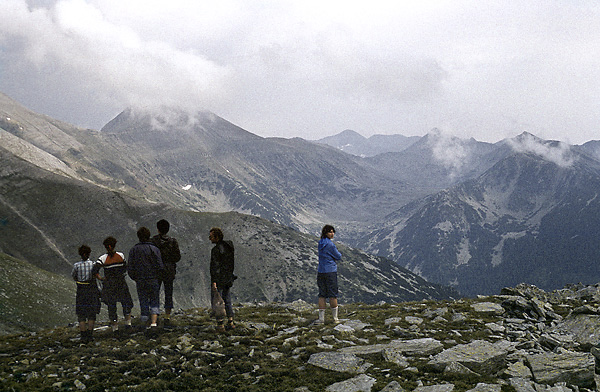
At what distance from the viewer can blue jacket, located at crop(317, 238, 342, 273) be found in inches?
791

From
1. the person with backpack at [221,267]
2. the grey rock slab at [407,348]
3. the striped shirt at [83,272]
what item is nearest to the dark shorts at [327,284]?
the grey rock slab at [407,348]

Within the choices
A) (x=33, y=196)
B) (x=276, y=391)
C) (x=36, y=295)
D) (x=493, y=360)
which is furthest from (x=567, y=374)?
(x=33, y=196)

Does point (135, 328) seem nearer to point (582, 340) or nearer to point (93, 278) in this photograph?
point (93, 278)

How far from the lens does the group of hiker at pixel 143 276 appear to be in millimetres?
17969

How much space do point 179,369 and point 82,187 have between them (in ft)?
617

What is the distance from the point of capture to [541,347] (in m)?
15.9

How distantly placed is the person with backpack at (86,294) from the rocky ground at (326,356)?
36.1 inches

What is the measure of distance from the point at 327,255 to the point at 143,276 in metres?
8.99

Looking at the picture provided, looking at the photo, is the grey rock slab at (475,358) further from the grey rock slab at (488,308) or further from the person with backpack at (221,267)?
the person with backpack at (221,267)

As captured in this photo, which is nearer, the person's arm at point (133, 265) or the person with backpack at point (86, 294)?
the person's arm at point (133, 265)

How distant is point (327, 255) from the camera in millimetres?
20312

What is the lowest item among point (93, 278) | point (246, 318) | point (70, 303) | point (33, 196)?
point (70, 303)

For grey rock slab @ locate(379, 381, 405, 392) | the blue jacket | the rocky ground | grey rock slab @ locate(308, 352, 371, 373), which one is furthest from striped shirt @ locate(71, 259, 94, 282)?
grey rock slab @ locate(379, 381, 405, 392)

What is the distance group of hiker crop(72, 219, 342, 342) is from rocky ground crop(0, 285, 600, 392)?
0.92m
